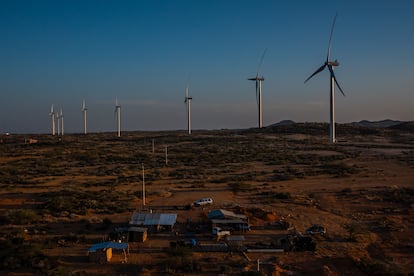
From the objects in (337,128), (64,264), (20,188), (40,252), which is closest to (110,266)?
(64,264)

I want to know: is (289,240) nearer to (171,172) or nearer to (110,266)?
(110,266)

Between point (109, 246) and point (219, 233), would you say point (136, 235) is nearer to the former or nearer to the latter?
point (109, 246)

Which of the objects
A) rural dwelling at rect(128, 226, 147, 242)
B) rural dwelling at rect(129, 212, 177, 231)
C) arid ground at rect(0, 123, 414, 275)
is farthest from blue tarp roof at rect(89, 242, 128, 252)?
rural dwelling at rect(129, 212, 177, 231)

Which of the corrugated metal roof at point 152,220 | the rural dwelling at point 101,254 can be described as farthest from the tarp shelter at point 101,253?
the corrugated metal roof at point 152,220

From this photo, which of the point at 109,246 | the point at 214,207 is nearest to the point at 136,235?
the point at 109,246

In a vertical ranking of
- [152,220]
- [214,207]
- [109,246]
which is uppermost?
[152,220]

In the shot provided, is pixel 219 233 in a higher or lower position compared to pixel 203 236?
higher
